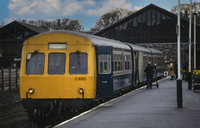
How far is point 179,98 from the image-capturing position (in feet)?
46.8

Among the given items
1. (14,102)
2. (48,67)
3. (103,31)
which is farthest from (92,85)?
(103,31)

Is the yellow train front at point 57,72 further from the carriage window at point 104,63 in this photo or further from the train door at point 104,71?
the carriage window at point 104,63

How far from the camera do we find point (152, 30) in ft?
186

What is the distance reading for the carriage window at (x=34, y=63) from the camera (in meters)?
14.0

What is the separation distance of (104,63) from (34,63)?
8.86 feet

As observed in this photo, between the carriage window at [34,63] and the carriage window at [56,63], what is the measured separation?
1.00ft

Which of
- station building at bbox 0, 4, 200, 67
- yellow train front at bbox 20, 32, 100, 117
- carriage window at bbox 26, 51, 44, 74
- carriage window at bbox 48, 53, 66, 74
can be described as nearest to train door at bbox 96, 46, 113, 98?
yellow train front at bbox 20, 32, 100, 117

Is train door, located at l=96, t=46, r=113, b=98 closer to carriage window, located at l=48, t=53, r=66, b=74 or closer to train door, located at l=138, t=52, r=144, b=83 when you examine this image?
carriage window, located at l=48, t=53, r=66, b=74

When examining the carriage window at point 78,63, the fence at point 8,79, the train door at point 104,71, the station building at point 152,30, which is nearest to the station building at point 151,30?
the station building at point 152,30

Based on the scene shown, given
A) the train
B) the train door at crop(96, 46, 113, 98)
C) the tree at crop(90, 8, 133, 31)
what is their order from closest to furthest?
the train
the train door at crop(96, 46, 113, 98)
the tree at crop(90, 8, 133, 31)

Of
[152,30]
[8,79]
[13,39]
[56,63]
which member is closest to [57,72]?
[56,63]

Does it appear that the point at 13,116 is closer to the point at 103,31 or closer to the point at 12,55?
the point at 103,31

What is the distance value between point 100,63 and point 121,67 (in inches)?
203

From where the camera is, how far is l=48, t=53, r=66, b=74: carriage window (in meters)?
14.0
